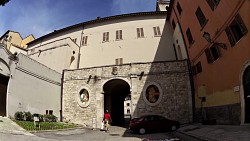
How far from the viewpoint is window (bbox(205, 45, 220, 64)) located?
16694mm

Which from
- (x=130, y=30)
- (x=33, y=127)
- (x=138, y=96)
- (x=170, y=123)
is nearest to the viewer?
(x=33, y=127)

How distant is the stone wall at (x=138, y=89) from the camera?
901 inches

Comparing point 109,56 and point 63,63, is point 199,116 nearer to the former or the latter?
point 109,56

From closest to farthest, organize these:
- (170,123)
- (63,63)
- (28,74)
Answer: (170,123) < (28,74) < (63,63)

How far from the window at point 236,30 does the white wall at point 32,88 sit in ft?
56.3

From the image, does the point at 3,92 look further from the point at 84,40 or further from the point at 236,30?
the point at 236,30

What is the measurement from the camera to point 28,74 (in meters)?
22.0

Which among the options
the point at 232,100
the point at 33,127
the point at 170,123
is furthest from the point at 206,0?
the point at 33,127

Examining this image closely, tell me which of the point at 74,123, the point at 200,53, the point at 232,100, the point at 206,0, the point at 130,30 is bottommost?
the point at 74,123

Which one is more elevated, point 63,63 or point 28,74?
point 63,63

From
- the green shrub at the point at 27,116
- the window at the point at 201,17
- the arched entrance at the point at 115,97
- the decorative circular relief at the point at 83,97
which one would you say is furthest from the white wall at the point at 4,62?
the window at the point at 201,17

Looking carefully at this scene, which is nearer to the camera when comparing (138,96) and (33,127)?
(33,127)

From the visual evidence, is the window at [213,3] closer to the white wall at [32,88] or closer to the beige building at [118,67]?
the beige building at [118,67]

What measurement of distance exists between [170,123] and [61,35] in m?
24.0
